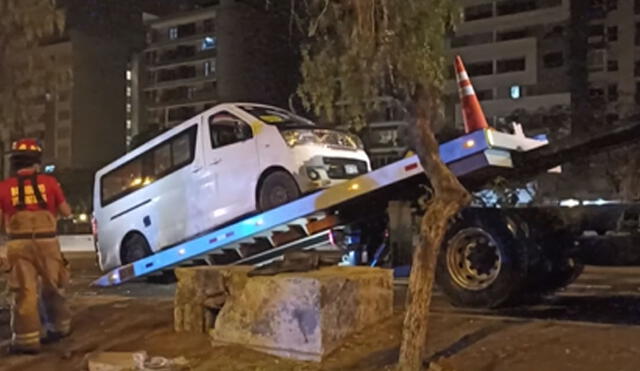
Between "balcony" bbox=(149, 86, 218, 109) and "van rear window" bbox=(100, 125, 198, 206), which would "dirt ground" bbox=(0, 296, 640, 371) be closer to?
"van rear window" bbox=(100, 125, 198, 206)

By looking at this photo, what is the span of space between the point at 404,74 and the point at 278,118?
5113mm

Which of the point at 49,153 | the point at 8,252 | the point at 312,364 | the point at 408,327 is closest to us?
the point at 408,327

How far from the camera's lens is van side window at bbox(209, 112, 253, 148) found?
10.7 metres

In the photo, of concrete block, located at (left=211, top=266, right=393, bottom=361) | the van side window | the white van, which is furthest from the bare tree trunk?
the van side window

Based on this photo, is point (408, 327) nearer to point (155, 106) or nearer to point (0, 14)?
point (0, 14)

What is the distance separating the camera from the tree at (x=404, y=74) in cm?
571

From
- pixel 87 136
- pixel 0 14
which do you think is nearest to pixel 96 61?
pixel 87 136

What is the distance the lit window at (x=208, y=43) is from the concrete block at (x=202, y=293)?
71.0m

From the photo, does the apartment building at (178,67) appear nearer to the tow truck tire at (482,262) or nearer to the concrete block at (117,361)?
the tow truck tire at (482,262)

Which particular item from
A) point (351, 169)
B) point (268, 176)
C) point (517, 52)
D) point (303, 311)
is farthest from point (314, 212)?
point (517, 52)

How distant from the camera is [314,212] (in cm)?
945

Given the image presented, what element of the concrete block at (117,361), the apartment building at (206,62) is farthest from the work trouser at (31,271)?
the apartment building at (206,62)

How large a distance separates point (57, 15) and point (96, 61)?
79.5m

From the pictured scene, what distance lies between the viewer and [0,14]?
26.7 ft
